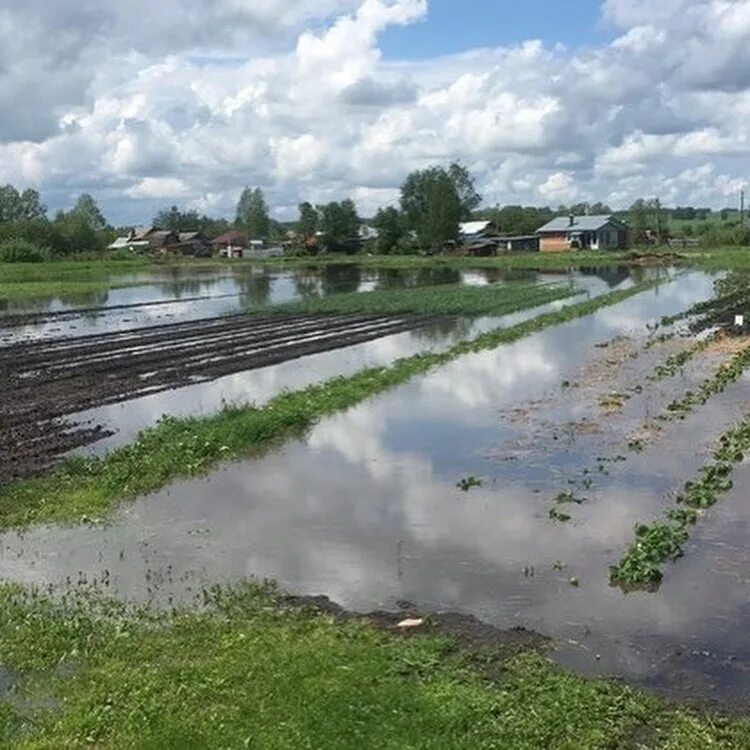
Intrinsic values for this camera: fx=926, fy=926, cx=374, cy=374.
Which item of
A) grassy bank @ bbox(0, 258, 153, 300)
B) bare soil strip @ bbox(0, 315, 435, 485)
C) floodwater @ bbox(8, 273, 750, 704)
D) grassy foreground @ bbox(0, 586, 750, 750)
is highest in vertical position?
grassy bank @ bbox(0, 258, 153, 300)

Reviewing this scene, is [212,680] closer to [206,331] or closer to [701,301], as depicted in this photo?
[206,331]

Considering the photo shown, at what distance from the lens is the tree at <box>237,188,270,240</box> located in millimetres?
167375

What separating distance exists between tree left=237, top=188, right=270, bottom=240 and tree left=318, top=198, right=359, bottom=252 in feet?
137

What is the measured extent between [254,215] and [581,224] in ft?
251

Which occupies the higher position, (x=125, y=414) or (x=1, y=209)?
(x=1, y=209)

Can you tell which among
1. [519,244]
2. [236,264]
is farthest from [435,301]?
[519,244]

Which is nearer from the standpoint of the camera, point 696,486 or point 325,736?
point 325,736

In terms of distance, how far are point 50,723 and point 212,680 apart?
1367 millimetres

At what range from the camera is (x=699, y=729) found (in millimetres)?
7383

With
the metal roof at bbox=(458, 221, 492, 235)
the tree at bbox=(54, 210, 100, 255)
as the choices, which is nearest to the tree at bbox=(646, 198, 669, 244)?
the metal roof at bbox=(458, 221, 492, 235)

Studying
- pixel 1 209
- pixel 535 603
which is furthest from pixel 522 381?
pixel 1 209

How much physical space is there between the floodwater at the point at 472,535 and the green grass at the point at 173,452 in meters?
0.54

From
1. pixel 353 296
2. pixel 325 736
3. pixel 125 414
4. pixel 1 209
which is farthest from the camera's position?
pixel 1 209

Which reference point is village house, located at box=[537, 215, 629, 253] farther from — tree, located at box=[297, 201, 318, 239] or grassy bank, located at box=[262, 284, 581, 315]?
grassy bank, located at box=[262, 284, 581, 315]
